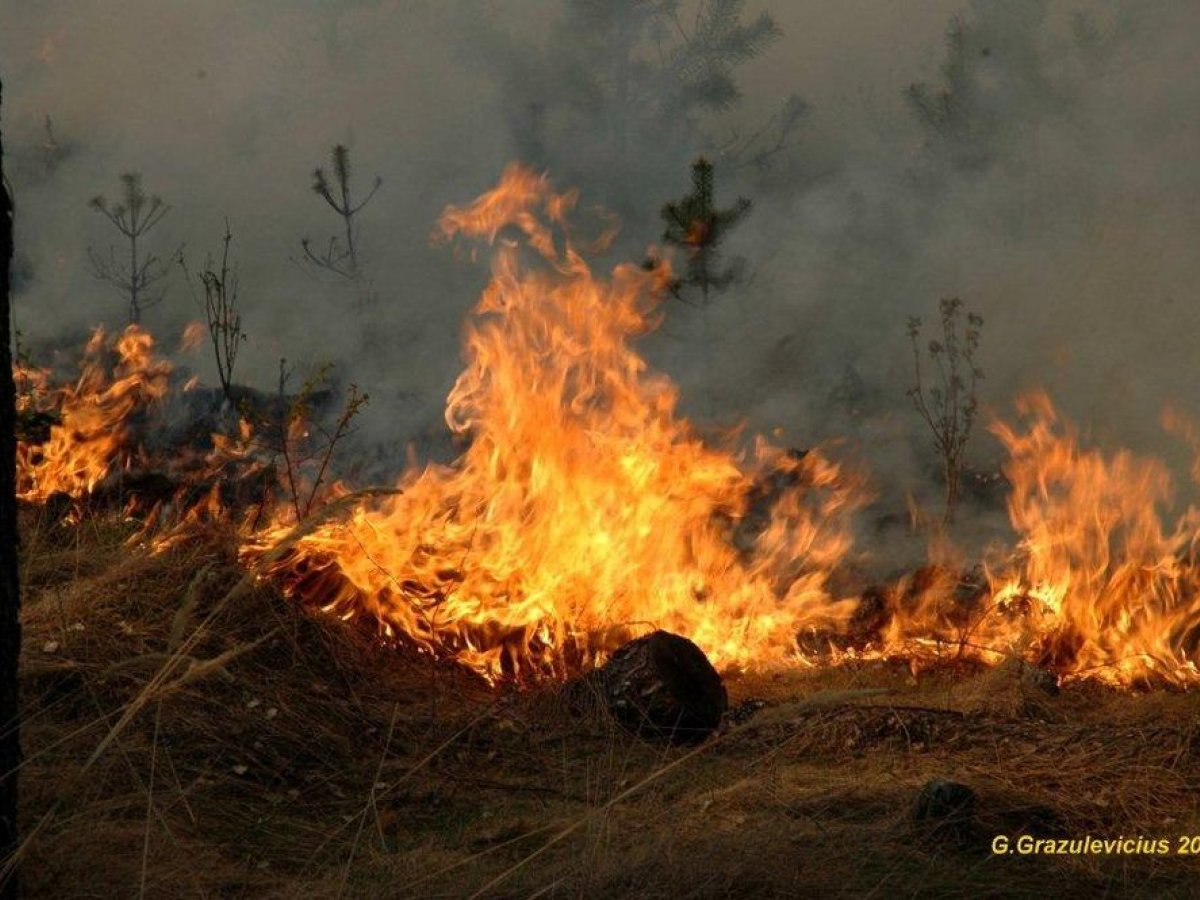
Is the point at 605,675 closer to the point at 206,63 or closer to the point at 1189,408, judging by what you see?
the point at 1189,408

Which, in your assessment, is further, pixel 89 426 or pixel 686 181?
pixel 686 181

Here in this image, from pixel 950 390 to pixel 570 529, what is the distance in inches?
163

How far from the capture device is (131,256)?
18719 mm

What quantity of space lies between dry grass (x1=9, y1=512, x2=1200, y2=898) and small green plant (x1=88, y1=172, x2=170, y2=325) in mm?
12186

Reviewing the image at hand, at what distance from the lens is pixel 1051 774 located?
466 centimetres

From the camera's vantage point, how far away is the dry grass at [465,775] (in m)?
3.23

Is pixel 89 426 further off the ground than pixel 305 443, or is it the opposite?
pixel 89 426

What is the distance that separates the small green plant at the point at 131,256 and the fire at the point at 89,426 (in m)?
5.13

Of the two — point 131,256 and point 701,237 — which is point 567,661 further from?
point 131,256

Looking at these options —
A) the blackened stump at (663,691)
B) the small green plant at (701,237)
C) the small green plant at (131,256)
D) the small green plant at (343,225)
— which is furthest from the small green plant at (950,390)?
the small green plant at (131,256)

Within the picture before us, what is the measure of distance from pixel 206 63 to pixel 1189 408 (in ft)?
55.9

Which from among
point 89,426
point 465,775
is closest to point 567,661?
point 465,775

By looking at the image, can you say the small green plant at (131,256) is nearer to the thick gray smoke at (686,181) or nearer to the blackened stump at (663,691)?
the thick gray smoke at (686,181)

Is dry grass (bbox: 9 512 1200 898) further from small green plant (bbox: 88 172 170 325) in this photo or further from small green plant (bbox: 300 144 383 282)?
small green plant (bbox: 88 172 170 325)
